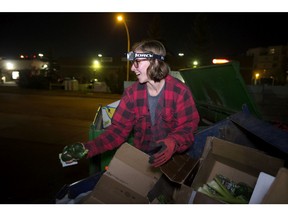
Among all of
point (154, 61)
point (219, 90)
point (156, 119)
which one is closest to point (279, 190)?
point (156, 119)

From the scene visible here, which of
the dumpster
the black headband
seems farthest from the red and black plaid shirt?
the dumpster

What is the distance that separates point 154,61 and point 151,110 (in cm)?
46

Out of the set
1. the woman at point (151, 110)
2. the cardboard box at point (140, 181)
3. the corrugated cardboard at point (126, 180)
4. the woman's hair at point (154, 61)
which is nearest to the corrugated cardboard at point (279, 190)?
the cardboard box at point (140, 181)

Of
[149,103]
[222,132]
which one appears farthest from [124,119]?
[222,132]

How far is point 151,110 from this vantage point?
103 inches

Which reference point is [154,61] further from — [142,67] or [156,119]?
[156,119]

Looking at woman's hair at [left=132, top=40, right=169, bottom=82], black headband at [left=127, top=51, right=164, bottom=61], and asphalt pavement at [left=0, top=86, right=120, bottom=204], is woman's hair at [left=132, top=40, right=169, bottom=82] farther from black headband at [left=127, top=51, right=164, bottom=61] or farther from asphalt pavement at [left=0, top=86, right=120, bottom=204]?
asphalt pavement at [left=0, top=86, right=120, bottom=204]

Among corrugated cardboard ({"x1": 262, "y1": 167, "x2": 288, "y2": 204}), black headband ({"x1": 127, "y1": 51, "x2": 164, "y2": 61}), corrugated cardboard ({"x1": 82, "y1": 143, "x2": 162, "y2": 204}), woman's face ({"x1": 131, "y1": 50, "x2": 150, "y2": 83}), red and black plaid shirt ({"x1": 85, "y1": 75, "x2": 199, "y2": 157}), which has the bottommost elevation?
corrugated cardboard ({"x1": 82, "y1": 143, "x2": 162, "y2": 204})

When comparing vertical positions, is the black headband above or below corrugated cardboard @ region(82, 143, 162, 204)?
above

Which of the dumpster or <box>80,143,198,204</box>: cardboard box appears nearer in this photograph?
<box>80,143,198,204</box>: cardboard box

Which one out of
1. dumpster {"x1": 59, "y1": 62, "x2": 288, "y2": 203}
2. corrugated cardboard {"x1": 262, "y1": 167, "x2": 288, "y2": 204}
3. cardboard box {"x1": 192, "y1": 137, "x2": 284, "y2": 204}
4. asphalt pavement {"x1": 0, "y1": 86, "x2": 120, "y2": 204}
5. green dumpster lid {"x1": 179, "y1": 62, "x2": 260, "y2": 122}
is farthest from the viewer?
asphalt pavement {"x1": 0, "y1": 86, "x2": 120, "y2": 204}

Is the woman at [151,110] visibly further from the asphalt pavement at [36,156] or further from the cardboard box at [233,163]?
the asphalt pavement at [36,156]

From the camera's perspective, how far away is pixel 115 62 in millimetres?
42531

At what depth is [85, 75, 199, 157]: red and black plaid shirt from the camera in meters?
2.49
